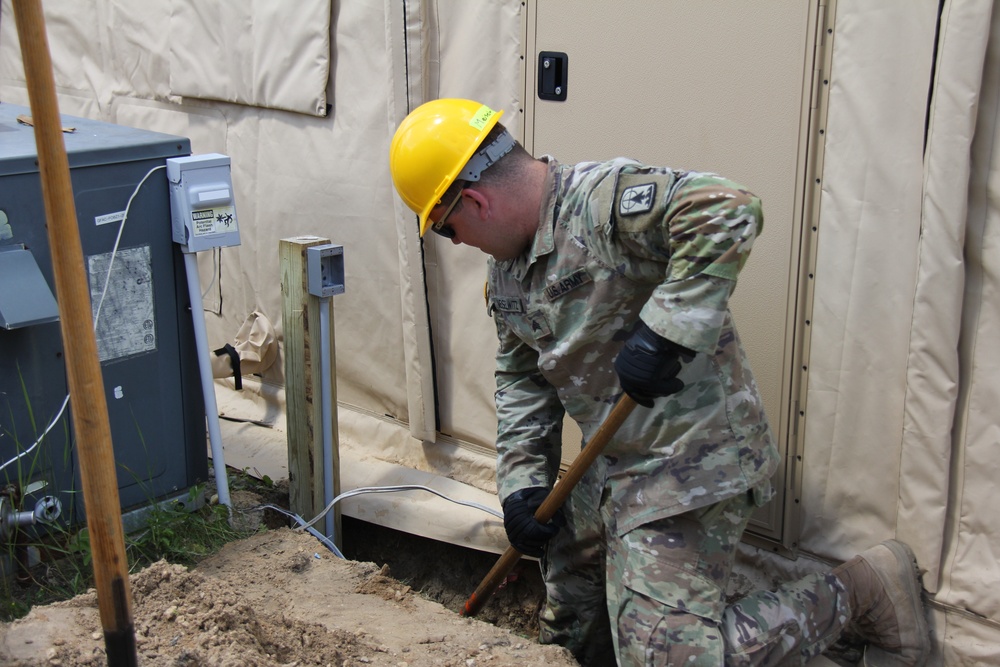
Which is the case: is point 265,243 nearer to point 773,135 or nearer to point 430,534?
point 430,534

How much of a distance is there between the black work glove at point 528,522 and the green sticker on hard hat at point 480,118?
116cm

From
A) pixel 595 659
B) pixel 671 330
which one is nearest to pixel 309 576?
pixel 595 659

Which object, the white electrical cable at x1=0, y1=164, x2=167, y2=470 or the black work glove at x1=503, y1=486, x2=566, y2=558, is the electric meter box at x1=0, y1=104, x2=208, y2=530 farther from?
the black work glove at x1=503, y1=486, x2=566, y2=558

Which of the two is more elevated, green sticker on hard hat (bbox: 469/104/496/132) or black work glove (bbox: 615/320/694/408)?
green sticker on hard hat (bbox: 469/104/496/132)

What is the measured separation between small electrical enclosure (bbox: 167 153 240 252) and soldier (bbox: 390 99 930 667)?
914 millimetres

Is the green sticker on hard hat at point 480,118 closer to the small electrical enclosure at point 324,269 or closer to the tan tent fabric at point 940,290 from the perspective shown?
the small electrical enclosure at point 324,269

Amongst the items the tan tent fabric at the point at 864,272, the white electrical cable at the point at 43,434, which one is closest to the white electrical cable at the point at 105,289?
the white electrical cable at the point at 43,434

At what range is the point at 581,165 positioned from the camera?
271 cm

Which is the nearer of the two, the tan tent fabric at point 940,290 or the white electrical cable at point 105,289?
the tan tent fabric at point 940,290

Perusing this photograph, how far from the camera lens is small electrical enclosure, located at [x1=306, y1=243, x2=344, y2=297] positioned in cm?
354

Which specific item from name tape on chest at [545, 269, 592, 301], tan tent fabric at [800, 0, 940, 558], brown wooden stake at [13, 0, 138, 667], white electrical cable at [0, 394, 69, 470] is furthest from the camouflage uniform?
white electrical cable at [0, 394, 69, 470]

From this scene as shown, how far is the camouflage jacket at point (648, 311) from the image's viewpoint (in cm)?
237

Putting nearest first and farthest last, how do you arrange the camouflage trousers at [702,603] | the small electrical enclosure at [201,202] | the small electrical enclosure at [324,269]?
the camouflage trousers at [702,603] → the small electrical enclosure at [201,202] → the small electrical enclosure at [324,269]

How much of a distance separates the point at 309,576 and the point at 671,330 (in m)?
1.69
